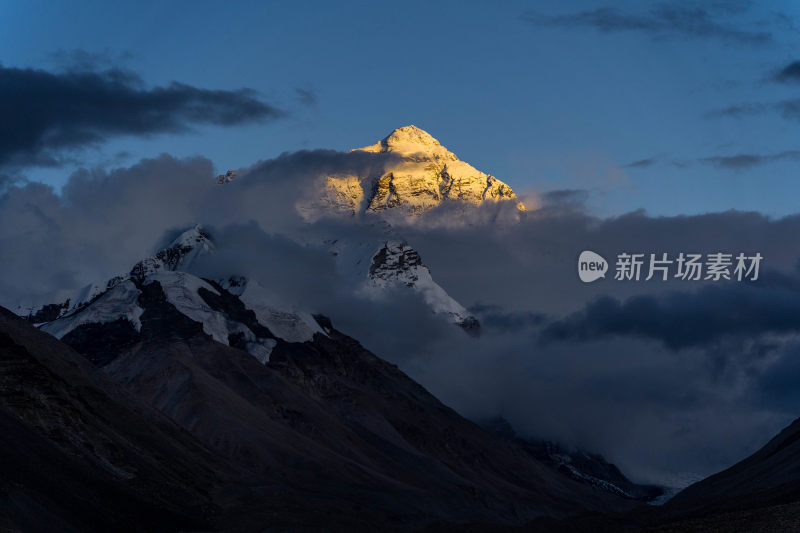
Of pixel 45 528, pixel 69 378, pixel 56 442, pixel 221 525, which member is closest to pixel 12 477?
pixel 45 528

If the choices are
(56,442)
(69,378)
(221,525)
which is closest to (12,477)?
(56,442)

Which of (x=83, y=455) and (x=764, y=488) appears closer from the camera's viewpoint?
(x=83, y=455)

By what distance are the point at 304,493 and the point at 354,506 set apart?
8.92m

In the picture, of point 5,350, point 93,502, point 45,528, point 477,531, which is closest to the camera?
point 45,528

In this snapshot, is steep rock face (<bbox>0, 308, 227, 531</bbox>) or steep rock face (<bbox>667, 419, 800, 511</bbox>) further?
steep rock face (<bbox>667, 419, 800, 511</bbox>)

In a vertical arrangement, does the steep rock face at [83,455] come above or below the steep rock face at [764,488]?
below

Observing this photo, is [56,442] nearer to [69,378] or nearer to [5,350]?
[5,350]

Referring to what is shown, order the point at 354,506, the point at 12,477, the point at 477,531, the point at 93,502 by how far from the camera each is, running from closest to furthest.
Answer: the point at 12,477 → the point at 93,502 → the point at 477,531 → the point at 354,506

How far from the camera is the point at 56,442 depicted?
119625 millimetres

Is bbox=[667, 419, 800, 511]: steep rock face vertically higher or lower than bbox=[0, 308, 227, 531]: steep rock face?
higher

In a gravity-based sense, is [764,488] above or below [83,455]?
above

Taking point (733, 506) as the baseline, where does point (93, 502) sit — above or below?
below

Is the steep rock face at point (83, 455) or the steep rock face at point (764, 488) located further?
the steep rock face at point (764, 488)

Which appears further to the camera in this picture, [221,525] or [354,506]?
[354,506]
